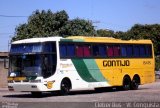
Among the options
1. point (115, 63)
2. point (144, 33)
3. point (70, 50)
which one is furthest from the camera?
point (144, 33)

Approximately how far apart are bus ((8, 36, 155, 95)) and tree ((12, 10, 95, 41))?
19.8 metres

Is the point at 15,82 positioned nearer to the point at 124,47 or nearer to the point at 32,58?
the point at 32,58

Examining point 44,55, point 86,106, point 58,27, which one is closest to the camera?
point 86,106

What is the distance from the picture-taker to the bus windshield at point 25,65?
25578mm

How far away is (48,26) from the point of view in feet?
171

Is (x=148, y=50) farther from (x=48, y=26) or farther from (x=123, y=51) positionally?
(x=48, y=26)

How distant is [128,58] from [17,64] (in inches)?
330

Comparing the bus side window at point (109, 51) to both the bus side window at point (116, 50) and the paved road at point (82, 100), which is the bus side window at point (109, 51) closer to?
the bus side window at point (116, 50)

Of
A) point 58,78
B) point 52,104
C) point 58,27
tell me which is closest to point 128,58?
point 58,78

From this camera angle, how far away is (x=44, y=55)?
25.9m

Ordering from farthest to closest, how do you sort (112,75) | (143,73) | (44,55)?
1. (143,73)
2. (112,75)
3. (44,55)

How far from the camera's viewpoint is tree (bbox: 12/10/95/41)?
51531 millimetres

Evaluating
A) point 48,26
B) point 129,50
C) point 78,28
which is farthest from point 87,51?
point 78,28

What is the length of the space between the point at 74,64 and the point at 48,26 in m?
24.9
